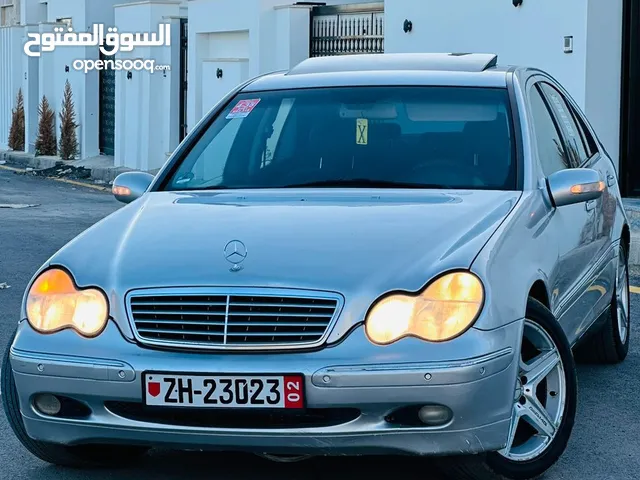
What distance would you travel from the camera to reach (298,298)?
4.34 meters

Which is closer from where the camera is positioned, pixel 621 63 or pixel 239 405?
pixel 239 405

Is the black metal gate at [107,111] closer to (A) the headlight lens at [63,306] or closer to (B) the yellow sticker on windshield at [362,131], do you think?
(B) the yellow sticker on windshield at [362,131]

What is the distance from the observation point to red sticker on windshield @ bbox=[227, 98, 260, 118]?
6.09 metres

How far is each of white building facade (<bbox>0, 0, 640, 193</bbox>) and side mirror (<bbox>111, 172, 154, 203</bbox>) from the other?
9.04 metres

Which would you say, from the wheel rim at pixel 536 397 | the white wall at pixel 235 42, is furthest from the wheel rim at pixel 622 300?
the white wall at pixel 235 42

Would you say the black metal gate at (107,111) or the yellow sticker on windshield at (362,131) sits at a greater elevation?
the yellow sticker on windshield at (362,131)

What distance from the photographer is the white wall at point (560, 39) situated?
14180mm

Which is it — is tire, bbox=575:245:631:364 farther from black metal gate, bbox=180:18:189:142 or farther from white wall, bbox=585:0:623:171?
black metal gate, bbox=180:18:189:142

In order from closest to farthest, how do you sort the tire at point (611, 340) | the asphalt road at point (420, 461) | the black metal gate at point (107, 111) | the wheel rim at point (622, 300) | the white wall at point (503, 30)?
the asphalt road at point (420, 461), the tire at point (611, 340), the wheel rim at point (622, 300), the white wall at point (503, 30), the black metal gate at point (107, 111)

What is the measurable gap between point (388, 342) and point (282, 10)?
1616 centimetres

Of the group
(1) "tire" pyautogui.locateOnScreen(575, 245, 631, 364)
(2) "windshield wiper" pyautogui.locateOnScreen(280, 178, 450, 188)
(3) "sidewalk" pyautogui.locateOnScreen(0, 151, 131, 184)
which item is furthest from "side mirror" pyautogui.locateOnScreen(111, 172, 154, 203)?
(3) "sidewalk" pyautogui.locateOnScreen(0, 151, 131, 184)

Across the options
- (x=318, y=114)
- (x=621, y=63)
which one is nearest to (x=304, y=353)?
(x=318, y=114)

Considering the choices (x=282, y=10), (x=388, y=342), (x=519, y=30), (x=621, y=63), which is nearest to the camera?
(x=388, y=342)

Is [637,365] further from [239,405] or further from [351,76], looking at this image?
[239,405]
